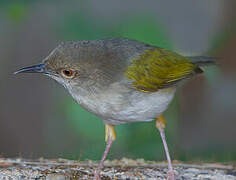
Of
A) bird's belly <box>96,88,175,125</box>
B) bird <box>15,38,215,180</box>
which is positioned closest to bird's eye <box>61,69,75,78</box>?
bird <box>15,38,215,180</box>

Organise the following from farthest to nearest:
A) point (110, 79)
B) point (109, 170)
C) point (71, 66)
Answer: point (109, 170) → point (110, 79) → point (71, 66)

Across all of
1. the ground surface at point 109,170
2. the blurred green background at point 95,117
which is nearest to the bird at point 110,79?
the ground surface at point 109,170

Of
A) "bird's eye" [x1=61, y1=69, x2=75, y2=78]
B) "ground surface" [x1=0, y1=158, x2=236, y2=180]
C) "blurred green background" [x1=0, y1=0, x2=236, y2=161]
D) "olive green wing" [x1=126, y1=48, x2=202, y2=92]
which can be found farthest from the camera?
"blurred green background" [x1=0, y1=0, x2=236, y2=161]

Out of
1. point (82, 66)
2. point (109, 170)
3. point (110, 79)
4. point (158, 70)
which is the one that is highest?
point (158, 70)

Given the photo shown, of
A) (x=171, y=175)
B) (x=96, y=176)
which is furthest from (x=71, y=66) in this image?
(x=171, y=175)

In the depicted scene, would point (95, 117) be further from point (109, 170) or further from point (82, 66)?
point (82, 66)

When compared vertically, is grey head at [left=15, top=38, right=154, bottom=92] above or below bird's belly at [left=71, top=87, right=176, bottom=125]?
above

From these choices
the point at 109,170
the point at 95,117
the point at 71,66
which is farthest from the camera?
the point at 95,117

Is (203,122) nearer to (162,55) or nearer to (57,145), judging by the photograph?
(57,145)

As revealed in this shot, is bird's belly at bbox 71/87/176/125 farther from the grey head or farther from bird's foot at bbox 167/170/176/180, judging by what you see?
bird's foot at bbox 167/170/176/180
